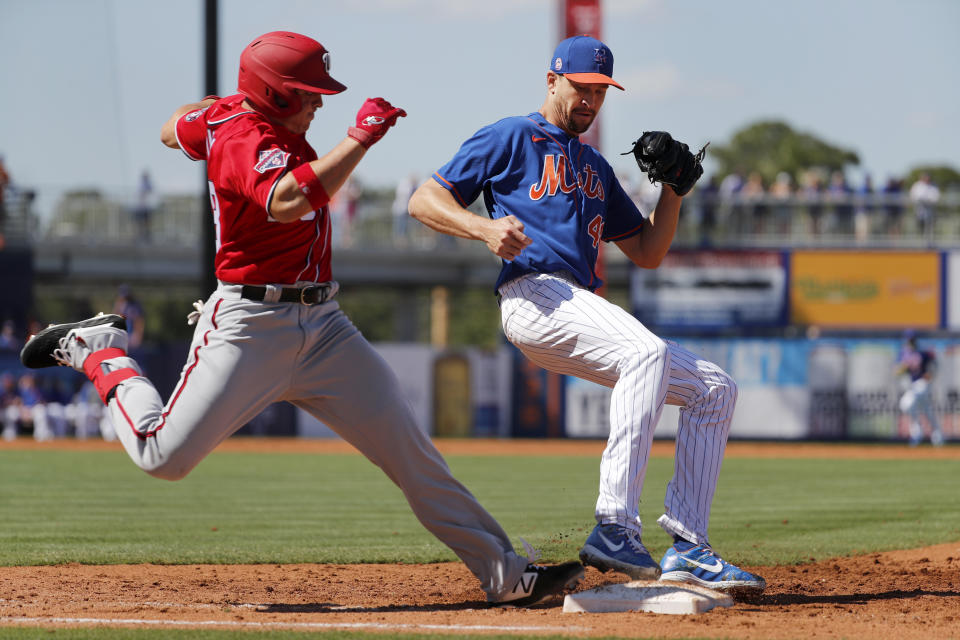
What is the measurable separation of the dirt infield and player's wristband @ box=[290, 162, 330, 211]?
1507 millimetres

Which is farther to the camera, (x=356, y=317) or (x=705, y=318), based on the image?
(x=356, y=317)

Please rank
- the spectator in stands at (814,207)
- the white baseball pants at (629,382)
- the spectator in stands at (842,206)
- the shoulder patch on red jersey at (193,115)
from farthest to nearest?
the spectator in stands at (814,207) < the spectator in stands at (842,206) < the shoulder patch on red jersey at (193,115) < the white baseball pants at (629,382)

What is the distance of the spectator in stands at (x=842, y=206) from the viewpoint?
1029 inches

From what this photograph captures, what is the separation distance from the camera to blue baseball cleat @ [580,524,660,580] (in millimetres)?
4348

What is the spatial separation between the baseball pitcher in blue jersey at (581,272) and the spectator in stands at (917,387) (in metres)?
17.2

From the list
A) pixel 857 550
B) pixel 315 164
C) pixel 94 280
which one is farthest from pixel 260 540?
pixel 94 280

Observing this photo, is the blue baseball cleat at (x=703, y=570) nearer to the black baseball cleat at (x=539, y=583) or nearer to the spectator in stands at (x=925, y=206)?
the black baseball cleat at (x=539, y=583)

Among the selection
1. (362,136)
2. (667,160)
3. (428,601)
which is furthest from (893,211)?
(362,136)

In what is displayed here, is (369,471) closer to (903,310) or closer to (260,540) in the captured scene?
(260,540)

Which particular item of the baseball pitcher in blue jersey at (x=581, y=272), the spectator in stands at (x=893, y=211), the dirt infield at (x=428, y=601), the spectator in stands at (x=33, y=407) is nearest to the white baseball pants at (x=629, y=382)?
the baseball pitcher in blue jersey at (x=581, y=272)

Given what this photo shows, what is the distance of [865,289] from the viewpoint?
2406 cm

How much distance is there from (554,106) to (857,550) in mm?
3650

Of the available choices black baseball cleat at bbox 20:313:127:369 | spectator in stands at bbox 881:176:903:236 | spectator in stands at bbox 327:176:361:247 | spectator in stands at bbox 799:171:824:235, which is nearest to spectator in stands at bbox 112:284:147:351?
spectator in stands at bbox 327:176:361:247

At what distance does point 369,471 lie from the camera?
1434 centimetres
